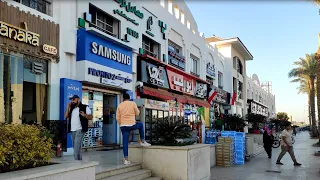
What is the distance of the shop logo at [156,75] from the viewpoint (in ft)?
56.3

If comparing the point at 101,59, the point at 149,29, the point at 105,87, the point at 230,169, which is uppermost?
the point at 149,29

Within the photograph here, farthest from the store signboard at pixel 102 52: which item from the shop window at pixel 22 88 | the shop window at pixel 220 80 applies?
the shop window at pixel 220 80

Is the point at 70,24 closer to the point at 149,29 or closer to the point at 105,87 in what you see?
the point at 105,87

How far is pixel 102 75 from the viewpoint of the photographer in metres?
12.9

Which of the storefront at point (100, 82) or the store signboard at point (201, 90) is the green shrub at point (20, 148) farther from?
the store signboard at point (201, 90)

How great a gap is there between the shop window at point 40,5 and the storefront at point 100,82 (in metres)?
1.32

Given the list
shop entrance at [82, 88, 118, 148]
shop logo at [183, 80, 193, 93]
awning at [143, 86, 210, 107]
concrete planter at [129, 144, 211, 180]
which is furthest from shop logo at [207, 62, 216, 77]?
concrete planter at [129, 144, 211, 180]

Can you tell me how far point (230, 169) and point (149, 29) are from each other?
353 inches

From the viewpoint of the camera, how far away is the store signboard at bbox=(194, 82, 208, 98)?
80.1 ft

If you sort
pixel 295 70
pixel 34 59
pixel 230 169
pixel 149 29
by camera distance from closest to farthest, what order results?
pixel 34 59 < pixel 230 169 < pixel 149 29 < pixel 295 70

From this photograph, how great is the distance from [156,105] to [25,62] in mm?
8596

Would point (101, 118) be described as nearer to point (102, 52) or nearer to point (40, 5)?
point (102, 52)

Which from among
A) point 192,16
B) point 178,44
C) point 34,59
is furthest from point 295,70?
point 34,59

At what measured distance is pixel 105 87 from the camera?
13.8 meters
